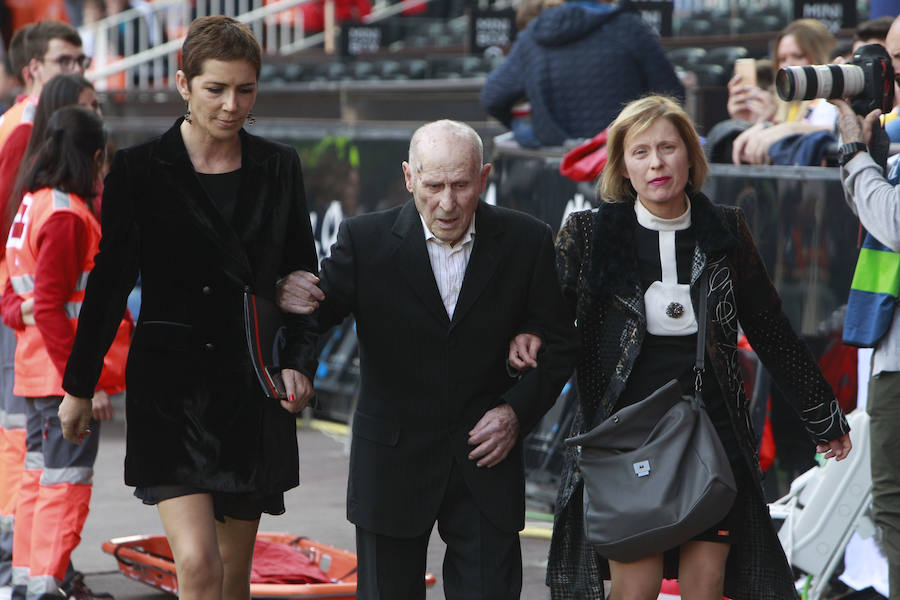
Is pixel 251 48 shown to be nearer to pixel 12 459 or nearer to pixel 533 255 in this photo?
pixel 533 255

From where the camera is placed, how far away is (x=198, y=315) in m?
4.27

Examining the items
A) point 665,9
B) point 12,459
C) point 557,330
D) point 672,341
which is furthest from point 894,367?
point 665,9

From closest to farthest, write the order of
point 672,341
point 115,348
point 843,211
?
point 672,341, point 115,348, point 843,211

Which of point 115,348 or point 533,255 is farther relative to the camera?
point 115,348

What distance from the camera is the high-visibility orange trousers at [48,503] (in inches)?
219

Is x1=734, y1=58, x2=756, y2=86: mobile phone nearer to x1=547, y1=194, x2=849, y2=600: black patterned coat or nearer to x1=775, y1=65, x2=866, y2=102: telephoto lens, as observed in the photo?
x1=775, y1=65, x2=866, y2=102: telephoto lens

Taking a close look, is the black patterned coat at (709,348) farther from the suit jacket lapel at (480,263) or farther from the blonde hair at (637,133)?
the suit jacket lapel at (480,263)

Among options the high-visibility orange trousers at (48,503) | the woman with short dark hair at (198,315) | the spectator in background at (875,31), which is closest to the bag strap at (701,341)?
the woman with short dark hair at (198,315)

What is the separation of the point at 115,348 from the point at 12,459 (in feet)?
2.42

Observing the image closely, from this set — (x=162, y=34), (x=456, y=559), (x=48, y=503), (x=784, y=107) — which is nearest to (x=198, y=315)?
(x=456, y=559)

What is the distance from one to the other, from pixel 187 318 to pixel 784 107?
434 cm

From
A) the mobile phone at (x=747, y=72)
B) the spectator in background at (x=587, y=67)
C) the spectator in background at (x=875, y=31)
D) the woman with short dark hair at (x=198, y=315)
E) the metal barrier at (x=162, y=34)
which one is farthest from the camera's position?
the metal barrier at (x=162, y=34)

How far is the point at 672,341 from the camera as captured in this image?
428 centimetres

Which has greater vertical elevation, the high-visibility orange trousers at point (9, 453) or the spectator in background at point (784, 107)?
the spectator in background at point (784, 107)
